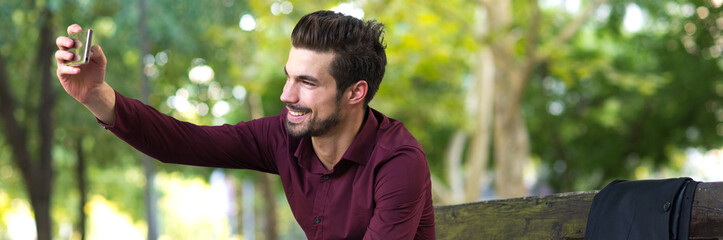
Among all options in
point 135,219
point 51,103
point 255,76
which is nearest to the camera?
point 51,103

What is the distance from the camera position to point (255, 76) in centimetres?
1625

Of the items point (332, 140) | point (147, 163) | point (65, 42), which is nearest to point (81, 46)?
point (65, 42)

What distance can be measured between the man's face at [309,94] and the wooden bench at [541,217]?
31.0 inches

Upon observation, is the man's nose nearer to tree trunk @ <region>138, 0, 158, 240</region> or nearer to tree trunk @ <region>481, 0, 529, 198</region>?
tree trunk @ <region>138, 0, 158, 240</region>

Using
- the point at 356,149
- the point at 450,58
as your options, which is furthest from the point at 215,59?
the point at 356,149

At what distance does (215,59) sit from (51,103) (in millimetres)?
2971

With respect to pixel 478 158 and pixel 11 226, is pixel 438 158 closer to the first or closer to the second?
pixel 478 158

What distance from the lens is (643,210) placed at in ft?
8.68

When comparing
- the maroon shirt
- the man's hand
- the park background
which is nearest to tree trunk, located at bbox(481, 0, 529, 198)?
the park background

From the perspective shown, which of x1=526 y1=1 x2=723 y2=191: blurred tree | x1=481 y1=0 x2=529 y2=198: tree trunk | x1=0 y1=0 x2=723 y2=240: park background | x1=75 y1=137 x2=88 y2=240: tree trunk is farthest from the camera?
x1=75 y1=137 x2=88 y2=240: tree trunk

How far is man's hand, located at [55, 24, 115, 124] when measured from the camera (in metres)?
2.52

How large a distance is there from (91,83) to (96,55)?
0.32ft

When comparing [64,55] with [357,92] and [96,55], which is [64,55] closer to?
[96,55]

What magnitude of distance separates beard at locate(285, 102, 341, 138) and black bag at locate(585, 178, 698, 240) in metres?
0.89
